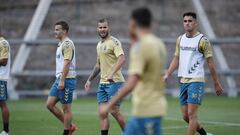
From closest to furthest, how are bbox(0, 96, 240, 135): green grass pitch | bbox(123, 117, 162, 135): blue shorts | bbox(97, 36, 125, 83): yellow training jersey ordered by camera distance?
bbox(123, 117, 162, 135): blue shorts
bbox(97, 36, 125, 83): yellow training jersey
bbox(0, 96, 240, 135): green grass pitch

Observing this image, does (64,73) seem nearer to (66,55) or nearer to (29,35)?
(66,55)

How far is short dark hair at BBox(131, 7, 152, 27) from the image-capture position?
26.6 feet

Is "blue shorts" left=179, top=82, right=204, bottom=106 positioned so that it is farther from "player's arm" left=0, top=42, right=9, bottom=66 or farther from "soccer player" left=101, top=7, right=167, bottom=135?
"soccer player" left=101, top=7, right=167, bottom=135

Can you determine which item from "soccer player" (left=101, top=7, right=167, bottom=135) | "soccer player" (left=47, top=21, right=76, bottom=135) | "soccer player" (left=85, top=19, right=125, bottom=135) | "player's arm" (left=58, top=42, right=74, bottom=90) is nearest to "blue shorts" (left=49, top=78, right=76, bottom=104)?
"soccer player" (left=47, top=21, right=76, bottom=135)

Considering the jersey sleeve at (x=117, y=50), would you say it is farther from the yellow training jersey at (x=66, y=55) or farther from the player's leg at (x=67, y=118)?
the player's leg at (x=67, y=118)

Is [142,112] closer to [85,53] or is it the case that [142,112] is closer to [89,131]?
[89,131]

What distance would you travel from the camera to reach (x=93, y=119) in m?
17.9

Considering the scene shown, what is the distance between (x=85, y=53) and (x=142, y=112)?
20771 mm

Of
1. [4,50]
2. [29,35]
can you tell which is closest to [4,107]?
[4,50]

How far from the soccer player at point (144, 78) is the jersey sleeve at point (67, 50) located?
15.9 ft

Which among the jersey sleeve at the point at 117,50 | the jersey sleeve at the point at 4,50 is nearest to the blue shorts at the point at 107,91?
the jersey sleeve at the point at 117,50

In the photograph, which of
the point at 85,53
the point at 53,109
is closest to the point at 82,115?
the point at 53,109

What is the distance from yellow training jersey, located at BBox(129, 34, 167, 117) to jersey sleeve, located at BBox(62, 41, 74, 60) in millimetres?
4840

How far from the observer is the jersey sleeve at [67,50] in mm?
13054
